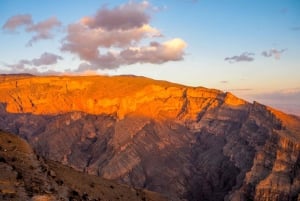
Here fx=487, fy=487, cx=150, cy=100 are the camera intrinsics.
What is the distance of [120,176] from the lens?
19412 centimetres

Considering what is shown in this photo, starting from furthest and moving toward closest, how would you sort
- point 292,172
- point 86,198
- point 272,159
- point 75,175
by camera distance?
point 272,159
point 292,172
point 75,175
point 86,198

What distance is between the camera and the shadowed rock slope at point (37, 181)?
106 feet

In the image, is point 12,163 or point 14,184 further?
point 12,163

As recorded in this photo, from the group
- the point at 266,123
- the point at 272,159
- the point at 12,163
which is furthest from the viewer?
the point at 266,123

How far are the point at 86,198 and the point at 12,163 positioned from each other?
9057 mm

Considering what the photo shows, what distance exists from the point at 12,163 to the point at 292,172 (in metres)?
108

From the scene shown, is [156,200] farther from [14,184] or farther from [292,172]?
[292,172]

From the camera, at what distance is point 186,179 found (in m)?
194

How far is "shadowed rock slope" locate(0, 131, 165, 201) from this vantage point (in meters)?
32.2

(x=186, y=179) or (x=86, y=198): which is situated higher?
(x=86, y=198)

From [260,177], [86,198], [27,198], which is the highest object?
[27,198]

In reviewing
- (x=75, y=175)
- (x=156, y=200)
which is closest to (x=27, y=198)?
(x=75, y=175)

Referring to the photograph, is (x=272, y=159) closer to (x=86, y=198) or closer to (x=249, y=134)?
(x=249, y=134)

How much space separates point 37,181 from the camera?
35.7 metres
